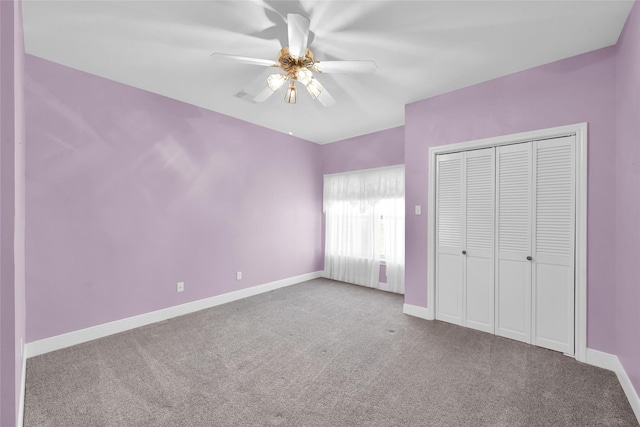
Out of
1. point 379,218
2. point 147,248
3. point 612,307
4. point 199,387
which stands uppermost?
point 379,218

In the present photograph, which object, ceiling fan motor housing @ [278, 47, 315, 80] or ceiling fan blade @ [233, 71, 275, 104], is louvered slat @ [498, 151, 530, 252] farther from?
ceiling fan blade @ [233, 71, 275, 104]

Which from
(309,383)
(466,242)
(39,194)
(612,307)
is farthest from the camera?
(466,242)

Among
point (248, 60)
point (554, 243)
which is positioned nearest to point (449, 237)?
point (554, 243)

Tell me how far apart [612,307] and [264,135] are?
4.39 m

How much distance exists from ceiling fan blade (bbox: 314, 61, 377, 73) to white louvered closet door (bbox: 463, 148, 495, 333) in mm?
1663

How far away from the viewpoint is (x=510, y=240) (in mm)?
2824

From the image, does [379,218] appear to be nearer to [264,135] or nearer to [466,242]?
[466,242]

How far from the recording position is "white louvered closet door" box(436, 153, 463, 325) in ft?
10.4

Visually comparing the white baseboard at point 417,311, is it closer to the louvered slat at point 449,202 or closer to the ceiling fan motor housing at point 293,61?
the louvered slat at point 449,202

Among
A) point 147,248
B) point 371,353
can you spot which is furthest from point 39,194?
point 371,353

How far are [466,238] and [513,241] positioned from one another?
43 cm

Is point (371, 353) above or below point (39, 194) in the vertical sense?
below

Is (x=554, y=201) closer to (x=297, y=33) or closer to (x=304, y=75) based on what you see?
(x=304, y=75)

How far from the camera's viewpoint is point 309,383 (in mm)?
2104
